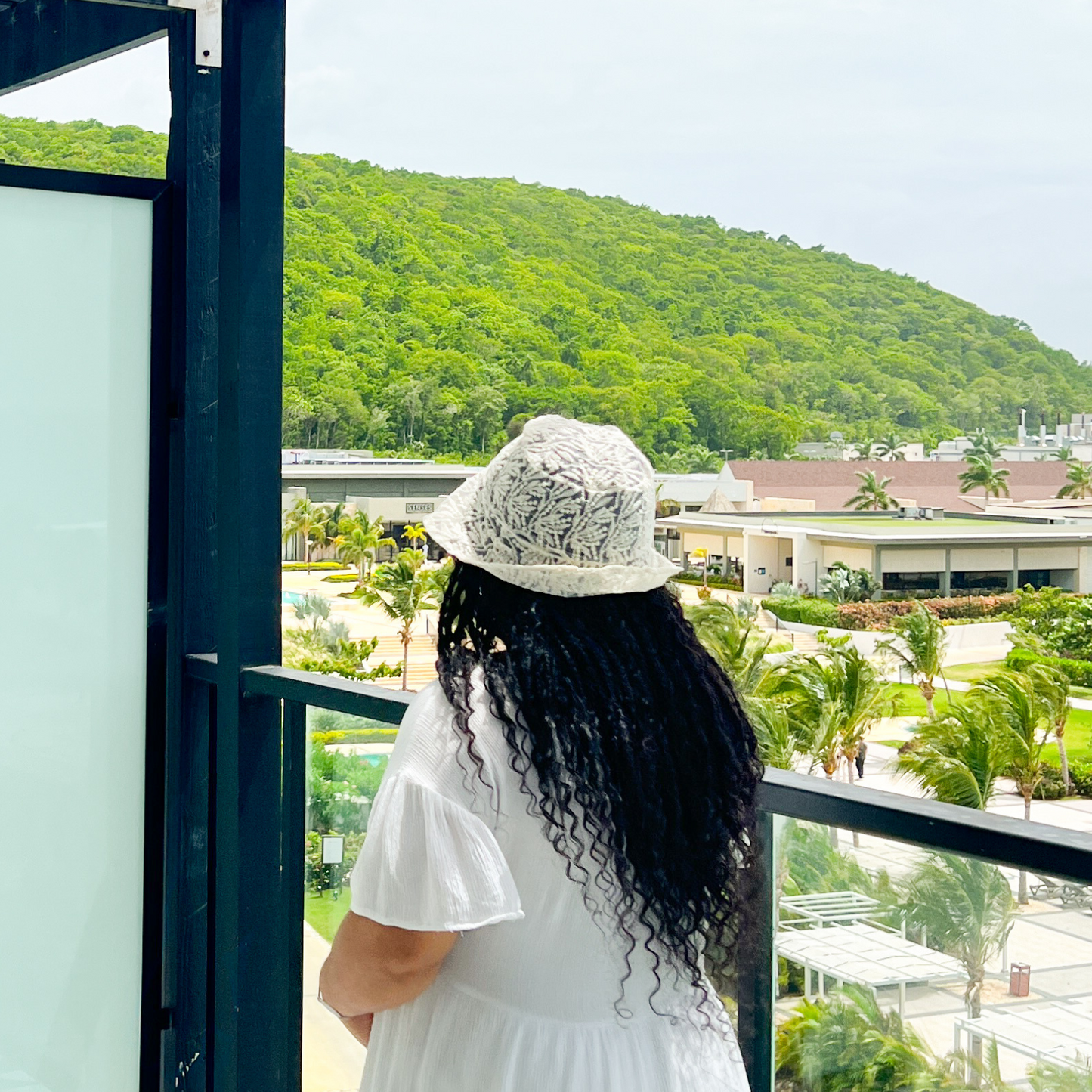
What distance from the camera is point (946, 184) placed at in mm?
70688

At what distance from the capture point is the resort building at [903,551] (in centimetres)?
4088

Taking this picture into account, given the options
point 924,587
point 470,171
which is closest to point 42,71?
point 924,587

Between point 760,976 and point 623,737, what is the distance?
14.8 inches

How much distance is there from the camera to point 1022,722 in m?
31.4

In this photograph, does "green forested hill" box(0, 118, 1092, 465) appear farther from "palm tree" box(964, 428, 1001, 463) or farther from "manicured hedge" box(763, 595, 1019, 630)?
"manicured hedge" box(763, 595, 1019, 630)

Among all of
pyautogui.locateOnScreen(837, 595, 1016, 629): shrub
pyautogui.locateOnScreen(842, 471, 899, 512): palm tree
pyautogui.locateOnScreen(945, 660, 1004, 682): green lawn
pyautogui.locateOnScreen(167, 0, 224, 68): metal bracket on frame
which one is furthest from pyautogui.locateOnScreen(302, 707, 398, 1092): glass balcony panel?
pyautogui.locateOnScreen(842, 471, 899, 512): palm tree

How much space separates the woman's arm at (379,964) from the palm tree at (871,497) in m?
47.8

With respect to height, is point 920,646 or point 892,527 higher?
point 892,527

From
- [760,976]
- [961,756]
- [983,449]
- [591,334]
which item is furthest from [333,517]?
[760,976]

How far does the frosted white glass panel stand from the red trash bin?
156 cm

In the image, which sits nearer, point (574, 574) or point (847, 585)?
point (574, 574)

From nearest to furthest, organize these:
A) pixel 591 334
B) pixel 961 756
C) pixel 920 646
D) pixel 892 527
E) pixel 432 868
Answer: pixel 432 868, pixel 961 756, pixel 920 646, pixel 892 527, pixel 591 334

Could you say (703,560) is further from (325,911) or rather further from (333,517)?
(325,911)

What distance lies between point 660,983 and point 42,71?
185cm
